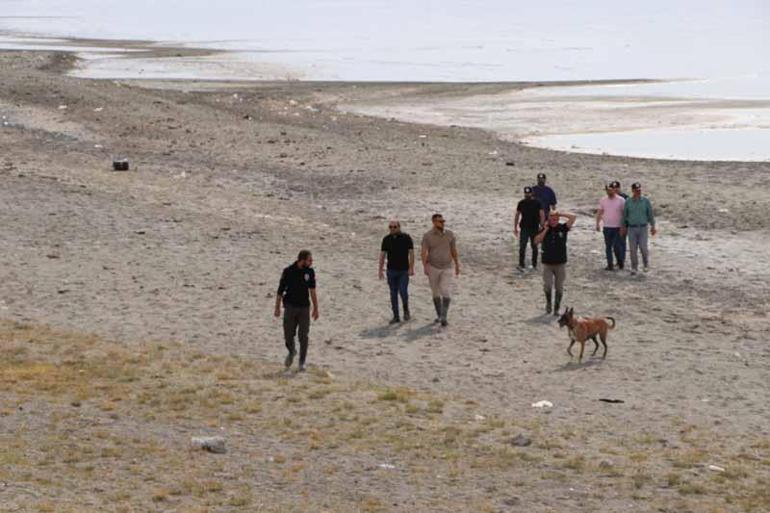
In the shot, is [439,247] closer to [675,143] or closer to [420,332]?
[420,332]

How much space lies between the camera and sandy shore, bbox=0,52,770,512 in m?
17.0

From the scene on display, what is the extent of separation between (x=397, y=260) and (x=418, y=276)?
356 centimetres

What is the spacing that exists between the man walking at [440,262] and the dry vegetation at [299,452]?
3043 millimetres

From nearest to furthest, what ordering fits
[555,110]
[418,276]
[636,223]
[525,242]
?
[418,276] → [636,223] → [525,242] → [555,110]

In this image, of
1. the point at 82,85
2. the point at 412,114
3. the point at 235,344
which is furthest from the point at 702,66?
the point at 235,344

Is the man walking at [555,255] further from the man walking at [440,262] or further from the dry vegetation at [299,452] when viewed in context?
the dry vegetation at [299,452]

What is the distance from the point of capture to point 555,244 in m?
22.5

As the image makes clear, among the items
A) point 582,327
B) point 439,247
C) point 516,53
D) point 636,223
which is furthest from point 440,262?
point 516,53

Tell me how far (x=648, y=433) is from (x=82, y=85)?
33.8 m

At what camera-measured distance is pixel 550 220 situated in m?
22.4

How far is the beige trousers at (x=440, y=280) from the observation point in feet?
71.7

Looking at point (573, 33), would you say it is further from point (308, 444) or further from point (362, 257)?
point (308, 444)

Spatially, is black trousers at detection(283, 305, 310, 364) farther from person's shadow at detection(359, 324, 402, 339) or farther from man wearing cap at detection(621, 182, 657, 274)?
man wearing cap at detection(621, 182, 657, 274)

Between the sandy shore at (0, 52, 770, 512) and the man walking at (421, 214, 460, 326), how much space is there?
42cm
